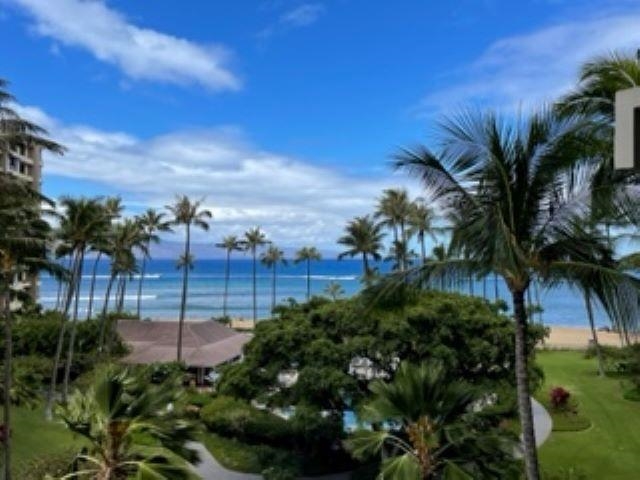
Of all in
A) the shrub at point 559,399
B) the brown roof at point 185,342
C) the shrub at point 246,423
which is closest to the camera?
the shrub at point 246,423

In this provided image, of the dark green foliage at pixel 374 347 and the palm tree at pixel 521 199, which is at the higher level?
the palm tree at pixel 521 199

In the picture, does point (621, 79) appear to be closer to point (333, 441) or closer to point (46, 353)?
point (333, 441)

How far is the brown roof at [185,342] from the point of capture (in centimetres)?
4697

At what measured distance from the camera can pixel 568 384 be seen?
42375mm

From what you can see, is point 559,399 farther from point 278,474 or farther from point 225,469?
point 225,469

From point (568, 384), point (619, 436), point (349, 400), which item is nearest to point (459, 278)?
point (349, 400)

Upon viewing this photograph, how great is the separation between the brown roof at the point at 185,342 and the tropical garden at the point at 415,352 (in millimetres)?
1297

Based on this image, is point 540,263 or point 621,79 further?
point 540,263

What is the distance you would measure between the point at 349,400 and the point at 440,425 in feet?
33.1

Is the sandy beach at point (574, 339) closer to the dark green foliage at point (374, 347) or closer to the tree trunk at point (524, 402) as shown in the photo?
the dark green foliage at point (374, 347)

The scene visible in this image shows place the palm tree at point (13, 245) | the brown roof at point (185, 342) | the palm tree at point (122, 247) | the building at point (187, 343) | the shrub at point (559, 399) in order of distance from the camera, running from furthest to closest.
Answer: the brown roof at point (185, 342) < the building at point (187, 343) < the palm tree at point (122, 247) < the shrub at point (559, 399) < the palm tree at point (13, 245)

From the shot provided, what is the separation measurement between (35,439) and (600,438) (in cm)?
2491

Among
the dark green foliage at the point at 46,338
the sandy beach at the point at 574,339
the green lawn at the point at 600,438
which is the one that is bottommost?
the sandy beach at the point at 574,339

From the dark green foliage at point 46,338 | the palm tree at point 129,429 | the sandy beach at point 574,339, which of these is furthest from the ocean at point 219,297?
the palm tree at point 129,429
